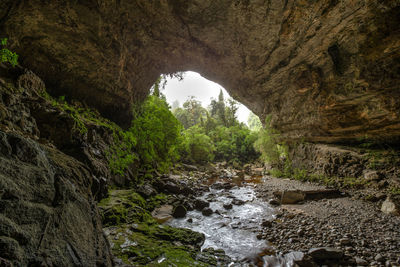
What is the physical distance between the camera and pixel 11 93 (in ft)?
10.3

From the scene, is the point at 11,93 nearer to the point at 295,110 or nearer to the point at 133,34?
the point at 133,34

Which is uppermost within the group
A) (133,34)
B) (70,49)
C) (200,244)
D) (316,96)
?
(133,34)

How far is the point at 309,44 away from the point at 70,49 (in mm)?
A: 9285

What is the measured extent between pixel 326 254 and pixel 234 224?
223 cm

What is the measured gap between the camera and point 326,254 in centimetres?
289

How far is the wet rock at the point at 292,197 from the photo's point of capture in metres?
5.92

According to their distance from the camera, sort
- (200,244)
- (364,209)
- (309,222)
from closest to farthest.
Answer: (200,244) → (309,222) → (364,209)

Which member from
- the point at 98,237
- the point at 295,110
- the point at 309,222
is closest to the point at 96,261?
the point at 98,237

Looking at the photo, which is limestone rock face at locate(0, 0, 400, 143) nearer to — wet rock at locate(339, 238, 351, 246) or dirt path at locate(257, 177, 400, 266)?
dirt path at locate(257, 177, 400, 266)

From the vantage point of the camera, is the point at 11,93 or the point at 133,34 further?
the point at 133,34

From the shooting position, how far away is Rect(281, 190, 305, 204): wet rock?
5.92 metres

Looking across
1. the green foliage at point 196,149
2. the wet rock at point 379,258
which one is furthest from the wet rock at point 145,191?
the green foliage at point 196,149

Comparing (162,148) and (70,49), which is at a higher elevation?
(70,49)

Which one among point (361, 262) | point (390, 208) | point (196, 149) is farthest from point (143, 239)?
point (196, 149)
